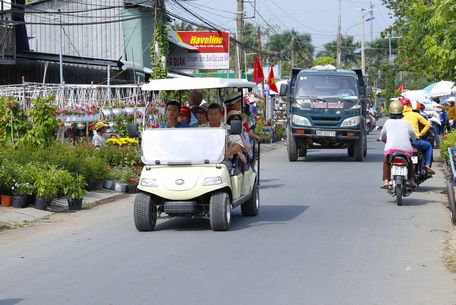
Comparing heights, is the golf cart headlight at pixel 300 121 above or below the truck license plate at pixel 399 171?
above

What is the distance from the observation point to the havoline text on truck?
2661cm

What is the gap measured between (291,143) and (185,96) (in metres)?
3.84

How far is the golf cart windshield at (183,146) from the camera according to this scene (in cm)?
1295

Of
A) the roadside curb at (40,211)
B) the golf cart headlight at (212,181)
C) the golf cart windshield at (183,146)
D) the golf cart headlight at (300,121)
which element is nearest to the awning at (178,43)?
the golf cart headlight at (300,121)

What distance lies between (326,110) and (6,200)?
13.4 metres

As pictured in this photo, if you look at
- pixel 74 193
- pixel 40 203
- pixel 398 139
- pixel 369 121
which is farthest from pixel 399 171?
pixel 369 121

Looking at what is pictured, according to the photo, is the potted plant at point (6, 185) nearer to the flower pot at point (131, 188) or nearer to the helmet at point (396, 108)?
the flower pot at point (131, 188)

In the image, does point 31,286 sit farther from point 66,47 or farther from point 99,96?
point 66,47

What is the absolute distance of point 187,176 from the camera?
1255cm

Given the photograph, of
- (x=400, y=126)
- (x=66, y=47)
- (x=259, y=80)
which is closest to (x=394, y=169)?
(x=400, y=126)

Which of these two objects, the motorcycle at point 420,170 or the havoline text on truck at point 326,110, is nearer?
the motorcycle at point 420,170

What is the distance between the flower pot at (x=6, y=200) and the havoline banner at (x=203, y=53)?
27.3 metres

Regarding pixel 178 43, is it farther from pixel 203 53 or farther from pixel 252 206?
pixel 252 206

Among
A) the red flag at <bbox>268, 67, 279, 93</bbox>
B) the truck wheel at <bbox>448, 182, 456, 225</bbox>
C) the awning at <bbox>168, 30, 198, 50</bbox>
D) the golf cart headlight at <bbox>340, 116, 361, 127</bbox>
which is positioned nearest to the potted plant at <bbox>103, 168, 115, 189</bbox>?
the truck wheel at <bbox>448, 182, 456, 225</bbox>
